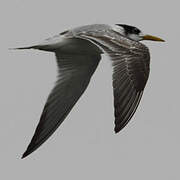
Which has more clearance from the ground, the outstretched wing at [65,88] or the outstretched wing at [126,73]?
the outstretched wing at [126,73]

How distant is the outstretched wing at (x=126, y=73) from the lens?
357 inches

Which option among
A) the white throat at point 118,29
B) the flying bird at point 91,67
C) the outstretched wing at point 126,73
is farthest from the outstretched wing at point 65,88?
the outstretched wing at point 126,73

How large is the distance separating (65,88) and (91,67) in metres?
0.55

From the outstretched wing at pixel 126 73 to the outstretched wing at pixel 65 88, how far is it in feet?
6.10

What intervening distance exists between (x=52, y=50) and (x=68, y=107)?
1020mm

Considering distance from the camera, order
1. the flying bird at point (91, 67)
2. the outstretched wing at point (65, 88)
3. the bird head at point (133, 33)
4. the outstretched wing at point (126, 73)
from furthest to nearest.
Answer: the bird head at point (133, 33)
the outstretched wing at point (65, 88)
the flying bird at point (91, 67)
the outstretched wing at point (126, 73)

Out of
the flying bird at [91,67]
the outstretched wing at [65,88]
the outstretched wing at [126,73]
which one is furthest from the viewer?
the outstretched wing at [65,88]

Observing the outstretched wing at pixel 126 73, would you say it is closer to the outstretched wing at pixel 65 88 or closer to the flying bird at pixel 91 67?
the flying bird at pixel 91 67

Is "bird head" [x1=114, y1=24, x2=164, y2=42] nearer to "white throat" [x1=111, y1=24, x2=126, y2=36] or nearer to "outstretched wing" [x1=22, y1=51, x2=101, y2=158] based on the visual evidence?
"white throat" [x1=111, y1=24, x2=126, y2=36]

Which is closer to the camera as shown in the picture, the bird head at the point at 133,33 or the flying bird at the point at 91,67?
the flying bird at the point at 91,67

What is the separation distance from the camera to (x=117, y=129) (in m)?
8.83

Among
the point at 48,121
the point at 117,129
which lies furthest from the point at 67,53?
the point at 117,129

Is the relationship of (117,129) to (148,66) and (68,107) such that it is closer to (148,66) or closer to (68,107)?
(148,66)

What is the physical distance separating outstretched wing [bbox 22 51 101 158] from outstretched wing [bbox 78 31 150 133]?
1.86 m
